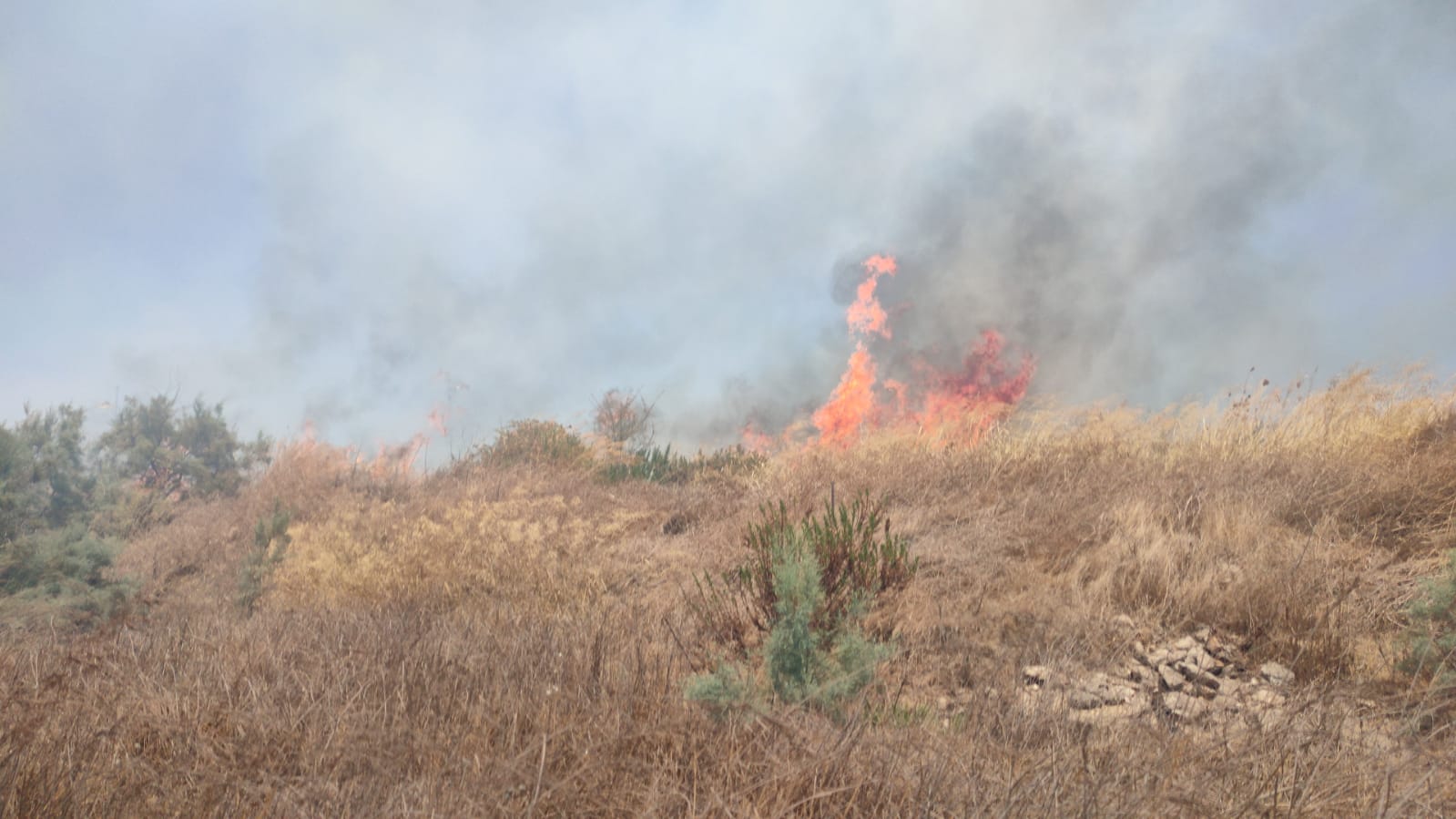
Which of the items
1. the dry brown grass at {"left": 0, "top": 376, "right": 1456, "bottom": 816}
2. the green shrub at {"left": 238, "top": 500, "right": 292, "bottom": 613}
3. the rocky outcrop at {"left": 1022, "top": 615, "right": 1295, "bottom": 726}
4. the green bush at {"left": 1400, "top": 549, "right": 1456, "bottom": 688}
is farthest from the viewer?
the green shrub at {"left": 238, "top": 500, "right": 292, "bottom": 613}

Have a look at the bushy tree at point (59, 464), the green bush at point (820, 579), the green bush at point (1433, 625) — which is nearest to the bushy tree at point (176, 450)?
the bushy tree at point (59, 464)

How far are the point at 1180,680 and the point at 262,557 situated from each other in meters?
8.21

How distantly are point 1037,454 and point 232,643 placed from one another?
7033 mm

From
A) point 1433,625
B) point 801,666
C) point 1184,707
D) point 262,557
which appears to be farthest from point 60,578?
A: point 1433,625

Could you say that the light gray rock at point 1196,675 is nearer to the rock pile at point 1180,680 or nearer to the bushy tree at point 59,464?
the rock pile at point 1180,680

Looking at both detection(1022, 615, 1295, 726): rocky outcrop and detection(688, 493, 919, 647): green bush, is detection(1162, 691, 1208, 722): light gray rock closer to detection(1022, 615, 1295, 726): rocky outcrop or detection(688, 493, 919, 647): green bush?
detection(1022, 615, 1295, 726): rocky outcrop

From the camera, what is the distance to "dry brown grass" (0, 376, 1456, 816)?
7.05 ft

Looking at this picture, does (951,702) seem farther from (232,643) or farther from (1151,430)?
(1151,430)

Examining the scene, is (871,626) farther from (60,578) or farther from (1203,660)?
(60,578)

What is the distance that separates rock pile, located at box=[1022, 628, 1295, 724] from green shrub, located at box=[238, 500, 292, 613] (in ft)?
21.0

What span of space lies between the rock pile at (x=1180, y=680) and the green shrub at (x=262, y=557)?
21.0 feet

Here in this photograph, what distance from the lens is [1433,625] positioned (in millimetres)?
4160

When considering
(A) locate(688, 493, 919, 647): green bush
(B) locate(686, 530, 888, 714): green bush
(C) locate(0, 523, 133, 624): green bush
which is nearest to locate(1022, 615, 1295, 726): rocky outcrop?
(B) locate(686, 530, 888, 714): green bush

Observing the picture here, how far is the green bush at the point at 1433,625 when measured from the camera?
3830 millimetres
